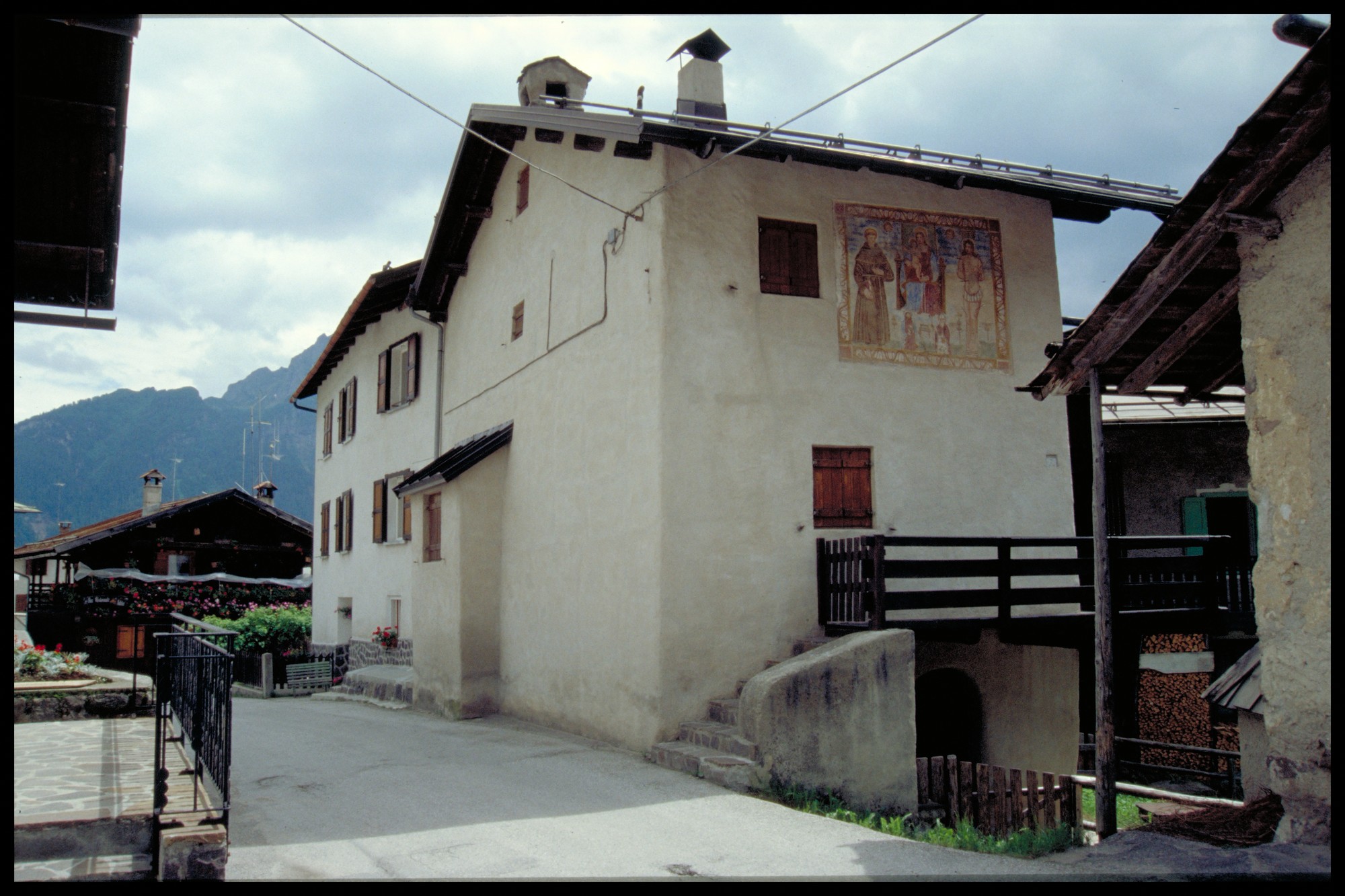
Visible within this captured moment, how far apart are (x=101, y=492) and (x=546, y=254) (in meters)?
163

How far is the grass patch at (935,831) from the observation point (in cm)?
692

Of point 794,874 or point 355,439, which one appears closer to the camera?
point 794,874

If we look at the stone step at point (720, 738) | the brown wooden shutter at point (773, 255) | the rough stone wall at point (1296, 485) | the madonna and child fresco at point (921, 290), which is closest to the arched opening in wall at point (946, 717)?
the stone step at point (720, 738)

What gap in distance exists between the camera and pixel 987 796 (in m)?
9.92

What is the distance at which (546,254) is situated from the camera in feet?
44.9

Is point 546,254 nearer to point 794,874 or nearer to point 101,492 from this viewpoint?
point 794,874

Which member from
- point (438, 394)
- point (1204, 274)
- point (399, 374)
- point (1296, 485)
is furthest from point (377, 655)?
point (1296, 485)

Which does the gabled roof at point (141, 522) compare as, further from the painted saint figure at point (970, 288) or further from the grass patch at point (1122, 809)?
the grass patch at point (1122, 809)

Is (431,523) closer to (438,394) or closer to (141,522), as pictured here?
(438,394)

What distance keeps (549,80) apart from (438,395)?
5833 mm

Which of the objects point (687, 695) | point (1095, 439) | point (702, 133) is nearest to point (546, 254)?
point (702, 133)

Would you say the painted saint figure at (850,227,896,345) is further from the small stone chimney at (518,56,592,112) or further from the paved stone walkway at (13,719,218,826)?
the paved stone walkway at (13,719,218,826)

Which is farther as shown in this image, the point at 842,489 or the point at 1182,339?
the point at 842,489

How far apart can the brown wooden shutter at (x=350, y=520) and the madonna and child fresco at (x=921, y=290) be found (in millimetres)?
14081
